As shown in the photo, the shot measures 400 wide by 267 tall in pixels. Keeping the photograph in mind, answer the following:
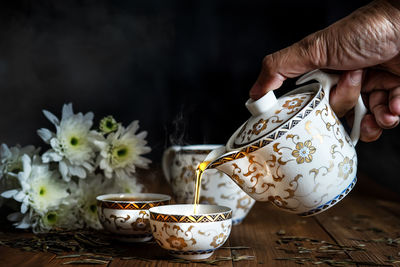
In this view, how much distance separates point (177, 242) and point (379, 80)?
0.78 metres

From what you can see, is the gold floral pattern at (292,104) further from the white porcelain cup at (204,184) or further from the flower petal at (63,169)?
the flower petal at (63,169)

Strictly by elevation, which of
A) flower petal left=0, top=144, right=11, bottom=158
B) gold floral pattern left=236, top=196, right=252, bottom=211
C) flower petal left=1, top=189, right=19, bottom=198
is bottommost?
gold floral pattern left=236, top=196, right=252, bottom=211

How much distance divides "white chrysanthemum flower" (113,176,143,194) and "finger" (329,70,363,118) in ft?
1.82

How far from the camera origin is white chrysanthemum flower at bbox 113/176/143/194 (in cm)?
138

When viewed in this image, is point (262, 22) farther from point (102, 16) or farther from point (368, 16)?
point (368, 16)

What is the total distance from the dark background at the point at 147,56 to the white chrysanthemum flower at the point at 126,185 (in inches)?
81.2

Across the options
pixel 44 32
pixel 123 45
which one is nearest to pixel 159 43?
pixel 123 45

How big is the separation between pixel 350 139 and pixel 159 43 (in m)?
2.78

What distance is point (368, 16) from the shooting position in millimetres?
1182

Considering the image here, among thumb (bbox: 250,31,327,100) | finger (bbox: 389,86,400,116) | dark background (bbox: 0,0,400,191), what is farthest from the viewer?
dark background (bbox: 0,0,400,191)

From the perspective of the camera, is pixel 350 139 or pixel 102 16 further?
pixel 102 16

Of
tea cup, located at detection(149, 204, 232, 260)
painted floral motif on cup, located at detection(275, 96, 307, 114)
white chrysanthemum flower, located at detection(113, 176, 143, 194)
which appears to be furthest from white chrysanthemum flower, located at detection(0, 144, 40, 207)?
painted floral motif on cup, located at detection(275, 96, 307, 114)

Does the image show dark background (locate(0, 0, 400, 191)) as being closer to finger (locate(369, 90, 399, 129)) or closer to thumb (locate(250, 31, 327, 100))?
finger (locate(369, 90, 399, 129))

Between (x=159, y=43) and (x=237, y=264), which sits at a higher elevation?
(x=159, y=43)
